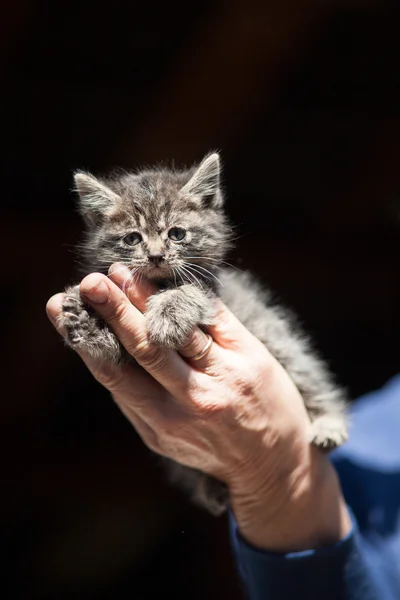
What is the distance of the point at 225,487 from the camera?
2.27 m

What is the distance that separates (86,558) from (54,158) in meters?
2.59

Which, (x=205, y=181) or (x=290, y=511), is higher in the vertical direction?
(x=205, y=181)

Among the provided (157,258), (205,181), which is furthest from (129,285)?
(205,181)

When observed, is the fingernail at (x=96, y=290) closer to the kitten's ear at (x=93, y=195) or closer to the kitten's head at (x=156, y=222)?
the kitten's head at (x=156, y=222)

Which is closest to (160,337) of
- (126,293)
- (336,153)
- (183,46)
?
(126,293)

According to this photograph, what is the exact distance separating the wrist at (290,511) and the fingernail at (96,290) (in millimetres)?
862

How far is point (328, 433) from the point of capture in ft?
7.22

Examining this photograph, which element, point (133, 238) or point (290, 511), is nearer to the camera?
point (133, 238)

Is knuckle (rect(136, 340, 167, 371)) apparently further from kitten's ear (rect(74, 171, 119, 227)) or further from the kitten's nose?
kitten's ear (rect(74, 171, 119, 227))

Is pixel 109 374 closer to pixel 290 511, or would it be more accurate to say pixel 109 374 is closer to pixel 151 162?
pixel 290 511

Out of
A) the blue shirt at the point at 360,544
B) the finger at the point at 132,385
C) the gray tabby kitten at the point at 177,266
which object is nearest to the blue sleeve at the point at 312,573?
the blue shirt at the point at 360,544

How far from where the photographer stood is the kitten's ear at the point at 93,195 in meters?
1.97

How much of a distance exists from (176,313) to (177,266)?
19 centimetres

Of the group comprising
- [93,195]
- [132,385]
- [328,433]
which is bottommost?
[328,433]
